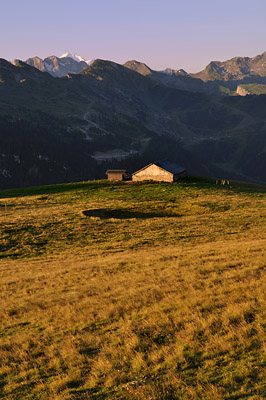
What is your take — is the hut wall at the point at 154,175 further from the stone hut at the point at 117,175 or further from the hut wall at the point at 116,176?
the hut wall at the point at 116,176

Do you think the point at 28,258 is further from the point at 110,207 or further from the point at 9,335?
the point at 110,207

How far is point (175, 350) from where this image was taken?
11.6 meters

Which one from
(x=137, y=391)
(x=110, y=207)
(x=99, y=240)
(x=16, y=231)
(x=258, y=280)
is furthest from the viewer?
(x=110, y=207)

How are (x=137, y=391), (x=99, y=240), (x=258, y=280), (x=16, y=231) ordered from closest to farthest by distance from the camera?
(x=137, y=391) → (x=258, y=280) → (x=99, y=240) → (x=16, y=231)

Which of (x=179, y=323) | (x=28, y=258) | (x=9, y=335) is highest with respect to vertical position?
(x=179, y=323)

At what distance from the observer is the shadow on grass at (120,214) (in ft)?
171

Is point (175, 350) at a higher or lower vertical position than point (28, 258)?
higher

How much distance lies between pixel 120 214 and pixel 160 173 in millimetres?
31862

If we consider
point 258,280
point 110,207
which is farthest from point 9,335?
point 110,207

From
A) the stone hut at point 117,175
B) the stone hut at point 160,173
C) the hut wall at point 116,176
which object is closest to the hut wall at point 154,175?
the stone hut at point 160,173

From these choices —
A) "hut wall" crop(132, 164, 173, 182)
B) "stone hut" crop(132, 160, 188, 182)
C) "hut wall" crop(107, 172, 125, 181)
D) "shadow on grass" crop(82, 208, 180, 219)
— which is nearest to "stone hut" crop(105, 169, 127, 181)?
"hut wall" crop(107, 172, 125, 181)

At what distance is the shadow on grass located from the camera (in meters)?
52.2

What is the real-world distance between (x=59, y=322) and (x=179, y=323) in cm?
644

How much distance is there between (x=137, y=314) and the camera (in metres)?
15.5
